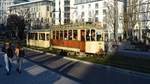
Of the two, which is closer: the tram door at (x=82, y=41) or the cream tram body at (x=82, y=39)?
the cream tram body at (x=82, y=39)

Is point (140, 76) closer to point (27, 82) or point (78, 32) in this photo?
point (27, 82)

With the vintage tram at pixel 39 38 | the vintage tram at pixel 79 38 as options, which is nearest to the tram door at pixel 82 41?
the vintage tram at pixel 79 38

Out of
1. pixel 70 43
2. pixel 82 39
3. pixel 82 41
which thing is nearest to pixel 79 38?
pixel 82 39

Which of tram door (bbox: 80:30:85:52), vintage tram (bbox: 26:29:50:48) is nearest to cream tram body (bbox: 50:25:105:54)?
tram door (bbox: 80:30:85:52)

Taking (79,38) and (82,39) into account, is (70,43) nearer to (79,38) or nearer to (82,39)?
(79,38)

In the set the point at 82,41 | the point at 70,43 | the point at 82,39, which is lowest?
the point at 70,43

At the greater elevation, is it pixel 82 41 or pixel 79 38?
pixel 79 38

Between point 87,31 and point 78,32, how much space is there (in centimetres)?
132

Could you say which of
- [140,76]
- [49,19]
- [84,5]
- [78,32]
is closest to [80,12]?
[84,5]

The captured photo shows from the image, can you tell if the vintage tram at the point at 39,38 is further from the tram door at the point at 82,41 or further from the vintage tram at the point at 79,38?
the tram door at the point at 82,41

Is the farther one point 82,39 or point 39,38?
point 39,38

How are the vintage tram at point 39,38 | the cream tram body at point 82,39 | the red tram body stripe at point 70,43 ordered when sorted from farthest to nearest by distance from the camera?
the vintage tram at point 39,38
the red tram body stripe at point 70,43
the cream tram body at point 82,39

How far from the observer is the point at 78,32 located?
123ft

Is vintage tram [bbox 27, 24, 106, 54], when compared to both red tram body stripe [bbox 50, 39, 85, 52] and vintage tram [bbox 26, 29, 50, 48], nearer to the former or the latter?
red tram body stripe [bbox 50, 39, 85, 52]
